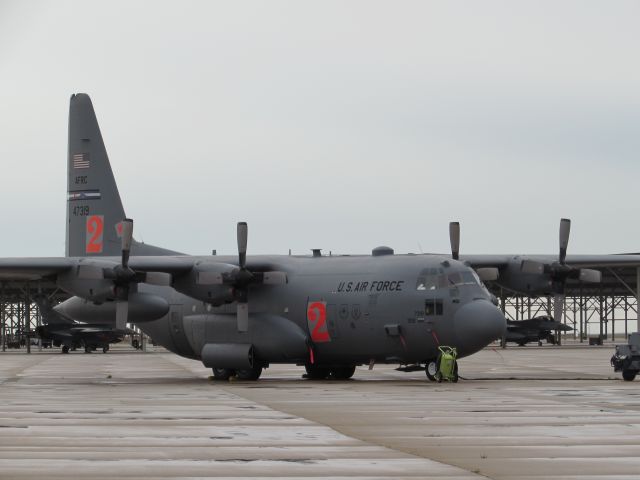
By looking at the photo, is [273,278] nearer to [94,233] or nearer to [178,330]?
[178,330]

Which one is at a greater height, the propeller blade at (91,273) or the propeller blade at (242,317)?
the propeller blade at (91,273)

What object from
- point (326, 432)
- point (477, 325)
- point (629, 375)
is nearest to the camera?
point (326, 432)

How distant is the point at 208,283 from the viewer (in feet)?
108

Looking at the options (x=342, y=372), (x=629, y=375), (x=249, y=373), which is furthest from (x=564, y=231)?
(x=249, y=373)

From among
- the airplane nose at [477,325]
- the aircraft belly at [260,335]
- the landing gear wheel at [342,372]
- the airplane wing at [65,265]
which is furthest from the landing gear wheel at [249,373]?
the airplane nose at [477,325]

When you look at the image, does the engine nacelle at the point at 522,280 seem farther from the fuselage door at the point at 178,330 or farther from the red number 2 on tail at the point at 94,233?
the red number 2 on tail at the point at 94,233

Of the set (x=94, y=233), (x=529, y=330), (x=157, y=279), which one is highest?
(x=94, y=233)

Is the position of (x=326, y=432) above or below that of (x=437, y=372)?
above

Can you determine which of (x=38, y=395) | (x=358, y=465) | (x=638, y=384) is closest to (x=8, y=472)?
(x=358, y=465)

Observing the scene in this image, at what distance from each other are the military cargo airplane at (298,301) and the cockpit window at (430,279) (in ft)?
0.13

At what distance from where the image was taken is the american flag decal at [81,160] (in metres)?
40.1

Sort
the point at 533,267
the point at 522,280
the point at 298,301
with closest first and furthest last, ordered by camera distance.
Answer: the point at 298,301
the point at 533,267
the point at 522,280

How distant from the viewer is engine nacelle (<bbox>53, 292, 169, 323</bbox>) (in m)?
33.1

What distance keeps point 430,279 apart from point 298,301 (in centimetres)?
453
